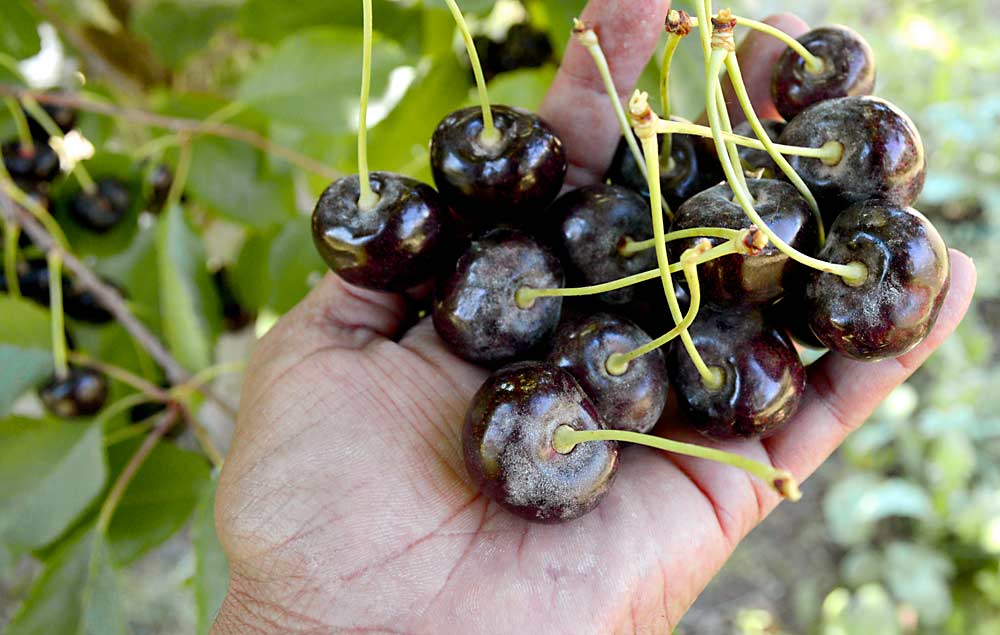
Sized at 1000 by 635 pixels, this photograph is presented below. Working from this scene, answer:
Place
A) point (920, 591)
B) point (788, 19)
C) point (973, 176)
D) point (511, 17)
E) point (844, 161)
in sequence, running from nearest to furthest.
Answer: point (844, 161)
point (788, 19)
point (511, 17)
point (920, 591)
point (973, 176)

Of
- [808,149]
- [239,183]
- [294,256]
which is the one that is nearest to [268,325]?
[294,256]

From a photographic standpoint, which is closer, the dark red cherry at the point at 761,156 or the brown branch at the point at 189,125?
the dark red cherry at the point at 761,156

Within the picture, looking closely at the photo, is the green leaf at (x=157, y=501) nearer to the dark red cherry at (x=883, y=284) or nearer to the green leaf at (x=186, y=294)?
the green leaf at (x=186, y=294)

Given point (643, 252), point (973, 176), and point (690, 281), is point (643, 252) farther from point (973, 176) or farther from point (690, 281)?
point (973, 176)

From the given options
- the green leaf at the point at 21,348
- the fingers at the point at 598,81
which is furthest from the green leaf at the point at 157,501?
the fingers at the point at 598,81

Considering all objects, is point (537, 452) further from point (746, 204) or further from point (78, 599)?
point (78, 599)

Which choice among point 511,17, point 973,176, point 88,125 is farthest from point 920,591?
point 88,125
